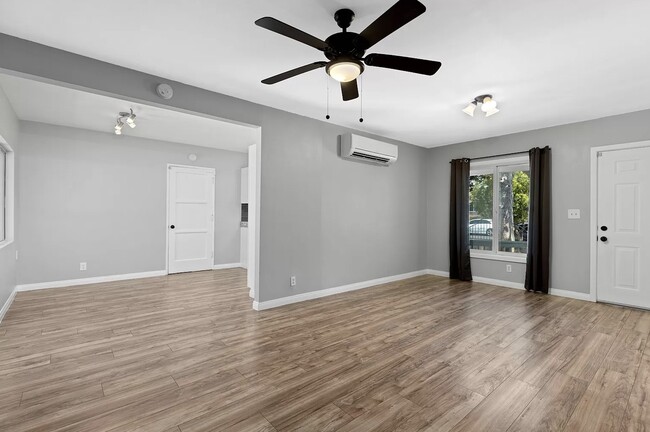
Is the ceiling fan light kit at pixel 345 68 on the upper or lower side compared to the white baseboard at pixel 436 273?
upper

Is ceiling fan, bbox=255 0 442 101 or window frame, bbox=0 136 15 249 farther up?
ceiling fan, bbox=255 0 442 101

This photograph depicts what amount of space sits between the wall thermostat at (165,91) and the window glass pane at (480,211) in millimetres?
5206

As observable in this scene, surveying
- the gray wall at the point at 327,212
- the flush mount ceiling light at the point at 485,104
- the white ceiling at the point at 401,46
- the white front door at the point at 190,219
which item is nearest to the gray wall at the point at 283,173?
the gray wall at the point at 327,212

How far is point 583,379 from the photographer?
92.8 inches

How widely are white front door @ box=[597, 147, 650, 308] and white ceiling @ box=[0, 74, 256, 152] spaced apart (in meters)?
5.27

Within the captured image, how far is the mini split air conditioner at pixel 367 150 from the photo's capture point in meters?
4.81

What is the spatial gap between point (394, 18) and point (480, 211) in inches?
196

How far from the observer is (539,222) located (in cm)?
492

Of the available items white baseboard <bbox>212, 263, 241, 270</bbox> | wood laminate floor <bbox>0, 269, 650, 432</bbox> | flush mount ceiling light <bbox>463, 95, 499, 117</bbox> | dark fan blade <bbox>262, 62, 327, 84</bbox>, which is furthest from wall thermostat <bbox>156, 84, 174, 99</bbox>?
white baseboard <bbox>212, 263, 241, 270</bbox>

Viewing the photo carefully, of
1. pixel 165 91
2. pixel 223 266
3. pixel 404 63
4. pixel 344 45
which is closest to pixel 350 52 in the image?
pixel 344 45

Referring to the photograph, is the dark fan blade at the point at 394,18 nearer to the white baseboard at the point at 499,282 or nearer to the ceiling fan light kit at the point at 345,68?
the ceiling fan light kit at the point at 345,68

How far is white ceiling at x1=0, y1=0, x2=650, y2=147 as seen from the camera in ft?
7.16

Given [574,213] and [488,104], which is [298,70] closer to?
[488,104]

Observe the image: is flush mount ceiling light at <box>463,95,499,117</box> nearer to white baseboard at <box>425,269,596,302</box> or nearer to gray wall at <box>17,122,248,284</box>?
white baseboard at <box>425,269,596,302</box>
